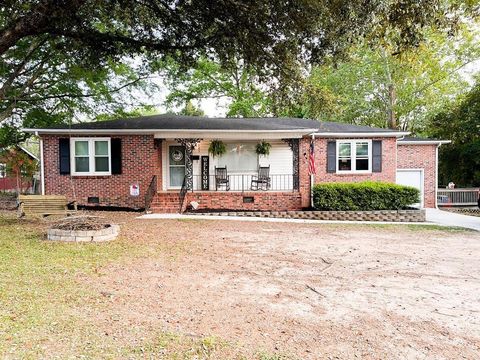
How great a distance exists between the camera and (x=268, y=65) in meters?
9.91

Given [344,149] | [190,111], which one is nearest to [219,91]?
[190,111]

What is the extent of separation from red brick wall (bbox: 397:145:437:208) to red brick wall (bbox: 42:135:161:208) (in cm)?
1303

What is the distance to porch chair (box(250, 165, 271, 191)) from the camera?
51.7ft

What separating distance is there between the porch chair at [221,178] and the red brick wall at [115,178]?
2843mm

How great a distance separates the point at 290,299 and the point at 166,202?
10.1m

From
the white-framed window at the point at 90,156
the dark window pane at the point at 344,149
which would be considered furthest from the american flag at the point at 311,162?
the white-framed window at the point at 90,156

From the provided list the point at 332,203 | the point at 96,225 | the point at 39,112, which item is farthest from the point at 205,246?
the point at 39,112

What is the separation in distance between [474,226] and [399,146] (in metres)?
6.92

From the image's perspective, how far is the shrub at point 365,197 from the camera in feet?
45.4

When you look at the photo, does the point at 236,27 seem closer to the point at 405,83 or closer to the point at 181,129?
the point at 181,129

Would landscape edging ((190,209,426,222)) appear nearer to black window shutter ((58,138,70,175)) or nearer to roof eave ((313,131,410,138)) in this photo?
roof eave ((313,131,410,138))

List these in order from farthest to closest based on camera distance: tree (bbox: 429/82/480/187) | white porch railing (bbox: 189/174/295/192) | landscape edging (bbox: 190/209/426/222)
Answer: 1. tree (bbox: 429/82/480/187)
2. white porch railing (bbox: 189/174/295/192)
3. landscape edging (bbox: 190/209/426/222)

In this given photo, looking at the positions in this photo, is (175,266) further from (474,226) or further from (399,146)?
(399,146)

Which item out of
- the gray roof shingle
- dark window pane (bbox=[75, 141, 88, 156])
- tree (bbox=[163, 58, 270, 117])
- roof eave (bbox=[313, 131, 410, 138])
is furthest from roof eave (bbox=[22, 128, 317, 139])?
tree (bbox=[163, 58, 270, 117])
